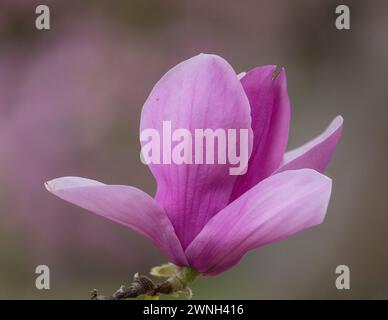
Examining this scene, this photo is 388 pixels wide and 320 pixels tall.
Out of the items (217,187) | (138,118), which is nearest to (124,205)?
(217,187)

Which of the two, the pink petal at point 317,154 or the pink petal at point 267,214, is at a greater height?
the pink petal at point 317,154

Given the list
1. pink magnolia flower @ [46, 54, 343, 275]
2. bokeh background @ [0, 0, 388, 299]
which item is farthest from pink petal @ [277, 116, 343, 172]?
bokeh background @ [0, 0, 388, 299]

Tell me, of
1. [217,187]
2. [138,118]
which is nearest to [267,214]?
[217,187]

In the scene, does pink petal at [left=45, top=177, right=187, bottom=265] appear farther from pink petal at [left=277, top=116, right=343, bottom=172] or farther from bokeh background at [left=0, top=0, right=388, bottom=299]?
bokeh background at [left=0, top=0, right=388, bottom=299]

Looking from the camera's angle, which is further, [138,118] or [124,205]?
[138,118]

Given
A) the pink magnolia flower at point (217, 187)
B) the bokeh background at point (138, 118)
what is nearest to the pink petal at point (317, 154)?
the pink magnolia flower at point (217, 187)

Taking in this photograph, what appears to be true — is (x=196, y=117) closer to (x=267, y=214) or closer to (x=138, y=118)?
(x=267, y=214)

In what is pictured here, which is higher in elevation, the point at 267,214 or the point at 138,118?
the point at 138,118

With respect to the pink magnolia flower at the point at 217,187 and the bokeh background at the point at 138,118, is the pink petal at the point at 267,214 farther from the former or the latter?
the bokeh background at the point at 138,118
